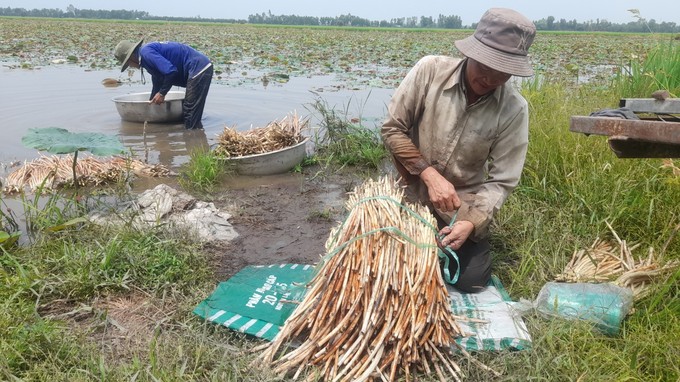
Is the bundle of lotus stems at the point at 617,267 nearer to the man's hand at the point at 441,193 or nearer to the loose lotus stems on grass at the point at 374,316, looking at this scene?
the man's hand at the point at 441,193

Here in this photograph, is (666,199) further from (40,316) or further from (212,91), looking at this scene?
(212,91)

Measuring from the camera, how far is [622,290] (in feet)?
9.60

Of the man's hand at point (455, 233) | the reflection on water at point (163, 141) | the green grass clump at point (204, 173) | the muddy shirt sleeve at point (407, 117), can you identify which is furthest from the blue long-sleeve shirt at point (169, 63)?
the man's hand at point (455, 233)

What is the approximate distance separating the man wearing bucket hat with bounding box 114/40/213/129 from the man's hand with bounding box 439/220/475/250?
5302mm

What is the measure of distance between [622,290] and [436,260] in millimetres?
1197

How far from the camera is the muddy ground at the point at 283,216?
3908 millimetres

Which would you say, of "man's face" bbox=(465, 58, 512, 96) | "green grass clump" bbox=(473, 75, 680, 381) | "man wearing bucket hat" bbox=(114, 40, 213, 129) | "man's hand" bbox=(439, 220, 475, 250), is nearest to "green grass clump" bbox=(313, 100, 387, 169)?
"green grass clump" bbox=(473, 75, 680, 381)

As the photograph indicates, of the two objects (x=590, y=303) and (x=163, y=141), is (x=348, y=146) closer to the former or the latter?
(x=163, y=141)

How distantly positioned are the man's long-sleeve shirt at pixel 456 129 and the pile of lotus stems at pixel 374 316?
765 millimetres

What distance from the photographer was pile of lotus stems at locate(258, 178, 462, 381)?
91.9 inches

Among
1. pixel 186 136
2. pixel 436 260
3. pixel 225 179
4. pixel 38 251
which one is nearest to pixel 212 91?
pixel 186 136

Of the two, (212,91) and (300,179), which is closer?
(300,179)

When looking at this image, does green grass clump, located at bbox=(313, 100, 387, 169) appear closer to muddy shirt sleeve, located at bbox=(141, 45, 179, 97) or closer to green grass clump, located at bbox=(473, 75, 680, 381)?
green grass clump, located at bbox=(473, 75, 680, 381)

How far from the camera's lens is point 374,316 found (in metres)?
2.33
